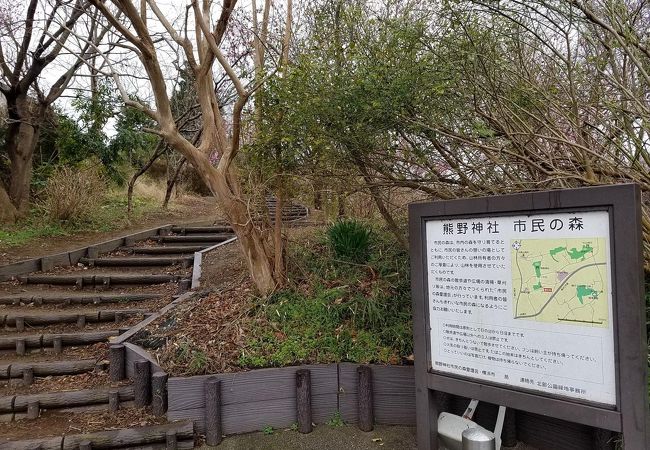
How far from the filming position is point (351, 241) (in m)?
4.69

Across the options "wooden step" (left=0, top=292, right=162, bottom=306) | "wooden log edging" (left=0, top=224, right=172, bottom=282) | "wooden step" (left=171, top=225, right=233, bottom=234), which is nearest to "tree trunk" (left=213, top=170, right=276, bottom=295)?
"wooden step" (left=0, top=292, right=162, bottom=306)

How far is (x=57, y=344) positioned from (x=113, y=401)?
4.45ft

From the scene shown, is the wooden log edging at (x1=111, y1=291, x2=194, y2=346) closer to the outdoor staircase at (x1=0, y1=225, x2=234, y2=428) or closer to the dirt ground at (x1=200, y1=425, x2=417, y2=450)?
the outdoor staircase at (x1=0, y1=225, x2=234, y2=428)

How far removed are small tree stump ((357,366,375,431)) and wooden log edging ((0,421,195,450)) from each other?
1.28m

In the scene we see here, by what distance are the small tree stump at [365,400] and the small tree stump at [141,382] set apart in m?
1.73

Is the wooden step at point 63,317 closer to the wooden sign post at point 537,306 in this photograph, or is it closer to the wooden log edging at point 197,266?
the wooden log edging at point 197,266

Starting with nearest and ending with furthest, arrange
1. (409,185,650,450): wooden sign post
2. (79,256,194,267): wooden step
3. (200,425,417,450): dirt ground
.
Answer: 1. (409,185,650,450): wooden sign post
2. (200,425,417,450): dirt ground
3. (79,256,194,267): wooden step

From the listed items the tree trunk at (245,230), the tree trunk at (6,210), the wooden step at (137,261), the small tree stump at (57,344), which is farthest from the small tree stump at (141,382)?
the tree trunk at (6,210)

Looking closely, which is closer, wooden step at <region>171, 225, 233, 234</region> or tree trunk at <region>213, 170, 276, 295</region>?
tree trunk at <region>213, 170, 276, 295</region>

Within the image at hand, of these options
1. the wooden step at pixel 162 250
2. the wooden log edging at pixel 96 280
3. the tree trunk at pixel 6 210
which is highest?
the tree trunk at pixel 6 210

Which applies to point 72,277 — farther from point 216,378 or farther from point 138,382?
point 216,378

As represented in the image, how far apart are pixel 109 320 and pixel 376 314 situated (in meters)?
3.26

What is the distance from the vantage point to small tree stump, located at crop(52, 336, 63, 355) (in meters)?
4.41

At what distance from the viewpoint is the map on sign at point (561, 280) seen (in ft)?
6.19
